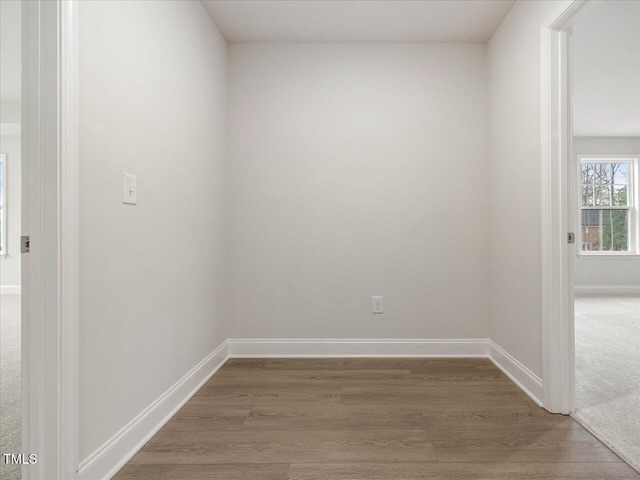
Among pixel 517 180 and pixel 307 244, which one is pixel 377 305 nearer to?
pixel 307 244

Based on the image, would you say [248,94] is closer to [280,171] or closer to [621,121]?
[280,171]

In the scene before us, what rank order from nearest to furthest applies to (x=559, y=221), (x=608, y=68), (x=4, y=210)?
1. (x=559, y=221)
2. (x=608, y=68)
3. (x=4, y=210)

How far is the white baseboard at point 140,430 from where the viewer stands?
1.45 meters

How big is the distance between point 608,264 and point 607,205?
1048 millimetres

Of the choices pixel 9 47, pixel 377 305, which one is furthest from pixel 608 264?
pixel 9 47

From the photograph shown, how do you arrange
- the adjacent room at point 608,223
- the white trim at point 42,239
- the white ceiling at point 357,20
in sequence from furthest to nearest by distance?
1. the white ceiling at point 357,20
2. the adjacent room at point 608,223
3. the white trim at point 42,239

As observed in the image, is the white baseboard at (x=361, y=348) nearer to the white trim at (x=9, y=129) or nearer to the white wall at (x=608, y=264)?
the white wall at (x=608, y=264)

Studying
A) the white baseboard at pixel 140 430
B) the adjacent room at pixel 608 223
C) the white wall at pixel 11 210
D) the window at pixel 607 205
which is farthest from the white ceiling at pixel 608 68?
the white wall at pixel 11 210

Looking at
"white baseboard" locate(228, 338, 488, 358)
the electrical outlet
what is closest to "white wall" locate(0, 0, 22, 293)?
"white baseboard" locate(228, 338, 488, 358)

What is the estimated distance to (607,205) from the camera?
255 inches

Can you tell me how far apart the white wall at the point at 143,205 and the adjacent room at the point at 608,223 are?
2.24m

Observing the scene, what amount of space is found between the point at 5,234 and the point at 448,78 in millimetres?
7285

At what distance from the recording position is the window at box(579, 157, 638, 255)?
21.1 ft

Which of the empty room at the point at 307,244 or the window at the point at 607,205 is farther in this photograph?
the window at the point at 607,205
